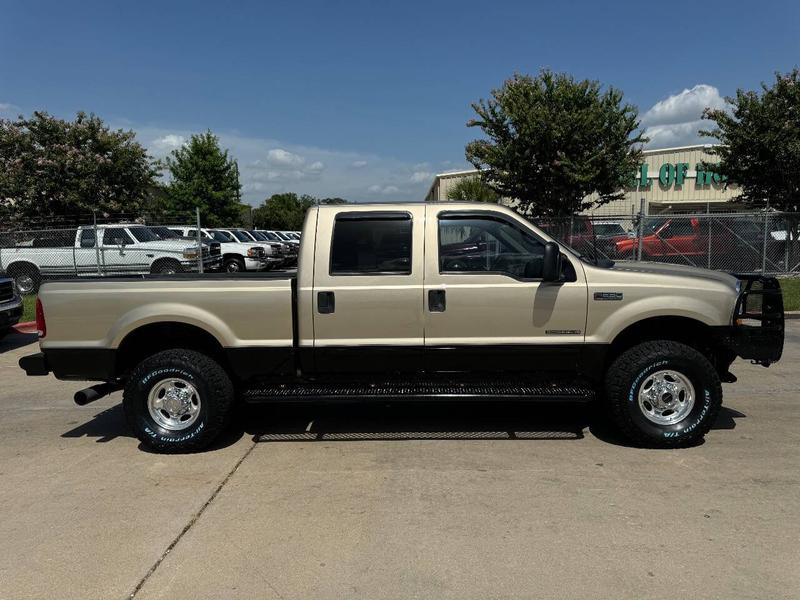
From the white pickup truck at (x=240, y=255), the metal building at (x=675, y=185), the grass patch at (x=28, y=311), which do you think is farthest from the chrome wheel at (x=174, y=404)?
the metal building at (x=675, y=185)

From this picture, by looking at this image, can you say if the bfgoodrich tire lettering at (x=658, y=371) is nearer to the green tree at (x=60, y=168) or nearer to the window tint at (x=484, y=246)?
the window tint at (x=484, y=246)

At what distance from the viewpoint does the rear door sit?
4.83 metres

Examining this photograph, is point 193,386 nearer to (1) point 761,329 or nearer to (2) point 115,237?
(1) point 761,329

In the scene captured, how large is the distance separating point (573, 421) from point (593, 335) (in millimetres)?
1145

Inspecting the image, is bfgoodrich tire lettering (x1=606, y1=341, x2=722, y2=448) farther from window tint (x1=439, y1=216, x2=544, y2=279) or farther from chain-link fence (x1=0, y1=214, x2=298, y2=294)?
chain-link fence (x1=0, y1=214, x2=298, y2=294)

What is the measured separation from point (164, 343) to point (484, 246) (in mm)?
2815

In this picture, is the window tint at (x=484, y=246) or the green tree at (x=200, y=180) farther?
the green tree at (x=200, y=180)

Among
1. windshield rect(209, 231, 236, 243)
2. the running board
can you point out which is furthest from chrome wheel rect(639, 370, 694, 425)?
windshield rect(209, 231, 236, 243)

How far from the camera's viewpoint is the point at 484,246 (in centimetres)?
491

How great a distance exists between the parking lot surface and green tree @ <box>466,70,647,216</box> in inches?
503

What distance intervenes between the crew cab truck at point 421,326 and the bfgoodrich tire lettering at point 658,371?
0.01 meters

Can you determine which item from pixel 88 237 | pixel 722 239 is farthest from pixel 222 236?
pixel 722 239

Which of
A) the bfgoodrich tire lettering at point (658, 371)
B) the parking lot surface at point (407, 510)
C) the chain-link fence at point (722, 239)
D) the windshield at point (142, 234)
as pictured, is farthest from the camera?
the windshield at point (142, 234)

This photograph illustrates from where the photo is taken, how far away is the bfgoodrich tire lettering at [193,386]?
4.88 meters
